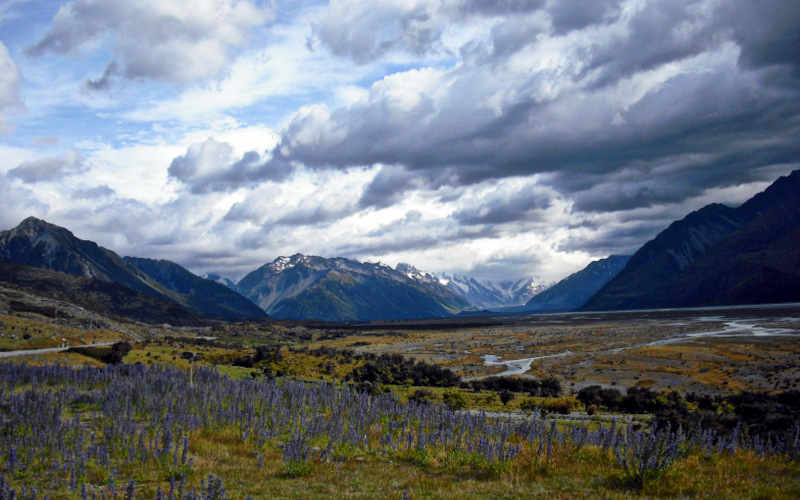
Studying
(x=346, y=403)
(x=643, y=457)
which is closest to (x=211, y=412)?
(x=346, y=403)

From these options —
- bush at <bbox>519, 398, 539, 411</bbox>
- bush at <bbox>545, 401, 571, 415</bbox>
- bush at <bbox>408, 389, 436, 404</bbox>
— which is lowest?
bush at <bbox>545, 401, 571, 415</bbox>

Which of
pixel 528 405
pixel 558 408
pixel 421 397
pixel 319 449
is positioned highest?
pixel 319 449

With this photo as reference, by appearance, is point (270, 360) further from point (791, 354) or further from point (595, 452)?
point (791, 354)

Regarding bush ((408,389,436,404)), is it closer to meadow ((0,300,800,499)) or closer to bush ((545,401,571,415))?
meadow ((0,300,800,499))

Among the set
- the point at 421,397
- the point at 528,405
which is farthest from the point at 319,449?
the point at 528,405

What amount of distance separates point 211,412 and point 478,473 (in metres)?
12.0

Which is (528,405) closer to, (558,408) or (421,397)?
(558,408)

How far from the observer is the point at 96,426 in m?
19.6

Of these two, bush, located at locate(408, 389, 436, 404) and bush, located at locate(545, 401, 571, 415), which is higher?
bush, located at locate(408, 389, 436, 404)

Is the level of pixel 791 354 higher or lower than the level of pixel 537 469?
lower

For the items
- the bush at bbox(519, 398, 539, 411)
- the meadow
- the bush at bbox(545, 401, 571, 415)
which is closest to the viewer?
the meadow

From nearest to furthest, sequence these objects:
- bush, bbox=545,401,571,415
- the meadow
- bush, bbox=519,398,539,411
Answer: the meadow < bush, bbox=519,398,539,411 < bush, bbox=545,401,571,415

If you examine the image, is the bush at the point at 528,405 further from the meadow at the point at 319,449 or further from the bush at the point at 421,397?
the meadow at the point at 319,449

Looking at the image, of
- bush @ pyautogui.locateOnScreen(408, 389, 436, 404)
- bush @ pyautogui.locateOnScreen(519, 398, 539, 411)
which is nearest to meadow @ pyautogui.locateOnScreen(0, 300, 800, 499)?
bush @ pyautogui.locateOnScreen(408, 389, 436, 404)
